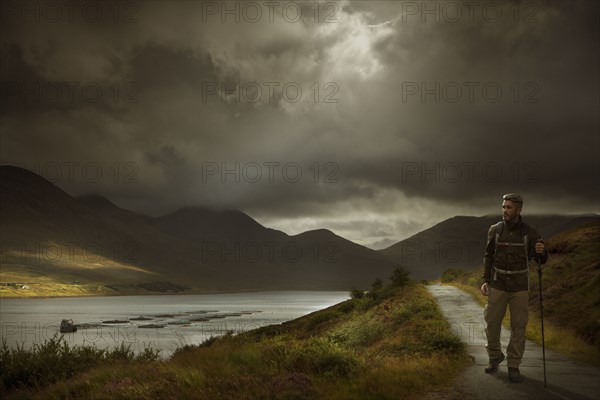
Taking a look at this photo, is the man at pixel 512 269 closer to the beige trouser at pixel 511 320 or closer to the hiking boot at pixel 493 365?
the beige trouser at pixel 511 320

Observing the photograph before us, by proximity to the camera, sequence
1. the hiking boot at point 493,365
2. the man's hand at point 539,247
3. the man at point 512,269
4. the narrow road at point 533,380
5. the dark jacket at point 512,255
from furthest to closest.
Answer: the hiking boot at point 493,365
the dark jacket at point 512,255
the man at point 512,269
the man's hand at point 539,247
the narrow road at point 533,380

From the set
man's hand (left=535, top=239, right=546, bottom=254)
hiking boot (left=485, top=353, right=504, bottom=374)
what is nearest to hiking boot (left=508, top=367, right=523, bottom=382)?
hiking boot (left=485, top=353, right=504, bottom=374)

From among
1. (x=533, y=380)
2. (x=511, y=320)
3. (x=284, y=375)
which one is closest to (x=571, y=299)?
(x=511, y=320)

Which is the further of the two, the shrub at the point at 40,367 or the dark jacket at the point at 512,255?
the shrub at the point at 40,367

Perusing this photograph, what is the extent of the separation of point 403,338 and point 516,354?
666 centimetres

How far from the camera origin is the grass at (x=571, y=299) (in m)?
14.9

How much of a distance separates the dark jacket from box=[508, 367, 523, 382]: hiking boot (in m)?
1.50

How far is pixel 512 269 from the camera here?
33.6 ft

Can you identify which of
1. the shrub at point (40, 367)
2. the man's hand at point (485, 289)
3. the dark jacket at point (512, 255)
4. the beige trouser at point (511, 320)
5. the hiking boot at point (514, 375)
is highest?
the dark jacket at point (512, 255)

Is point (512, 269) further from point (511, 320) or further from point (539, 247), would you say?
point (511, 320)

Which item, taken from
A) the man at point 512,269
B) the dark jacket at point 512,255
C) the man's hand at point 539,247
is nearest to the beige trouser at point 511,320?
the man at point 512,269

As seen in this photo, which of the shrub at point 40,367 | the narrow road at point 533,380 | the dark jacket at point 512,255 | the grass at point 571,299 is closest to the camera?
the narrow road at point 533,380

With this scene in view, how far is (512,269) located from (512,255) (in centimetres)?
27

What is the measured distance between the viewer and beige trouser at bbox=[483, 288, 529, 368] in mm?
10000
